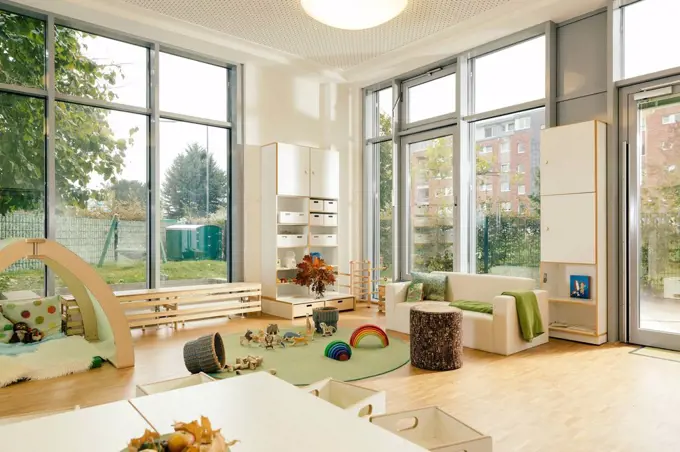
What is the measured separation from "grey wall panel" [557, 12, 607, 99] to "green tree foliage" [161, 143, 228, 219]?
15.4ft

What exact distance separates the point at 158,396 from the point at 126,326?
9.75ft

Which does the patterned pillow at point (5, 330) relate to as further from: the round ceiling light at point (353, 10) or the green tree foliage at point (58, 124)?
the round ceiling light at point (353, 10)

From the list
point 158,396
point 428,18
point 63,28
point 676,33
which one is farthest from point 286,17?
point 158,396

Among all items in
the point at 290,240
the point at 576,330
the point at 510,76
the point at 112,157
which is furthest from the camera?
the point at 290,240

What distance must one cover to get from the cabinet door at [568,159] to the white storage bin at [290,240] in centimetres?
347

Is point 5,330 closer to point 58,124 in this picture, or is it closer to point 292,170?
point 58,124

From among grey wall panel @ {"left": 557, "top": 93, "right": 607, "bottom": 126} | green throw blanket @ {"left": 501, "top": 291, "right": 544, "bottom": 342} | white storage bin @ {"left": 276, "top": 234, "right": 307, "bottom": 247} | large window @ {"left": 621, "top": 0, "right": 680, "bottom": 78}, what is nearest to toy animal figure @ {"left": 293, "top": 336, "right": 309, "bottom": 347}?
green throw blanket @ {"left": 501, "top": 291, "right": 544, "bottom": 342}

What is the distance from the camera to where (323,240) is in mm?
7711

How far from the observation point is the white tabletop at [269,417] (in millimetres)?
1290

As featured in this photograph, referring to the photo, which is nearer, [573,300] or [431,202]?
[573,300]

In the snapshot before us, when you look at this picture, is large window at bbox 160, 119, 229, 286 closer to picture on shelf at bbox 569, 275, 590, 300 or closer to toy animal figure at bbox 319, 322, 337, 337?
toy animal figure at bbox 319, 322, 337, 337

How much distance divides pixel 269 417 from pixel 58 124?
18.7ft

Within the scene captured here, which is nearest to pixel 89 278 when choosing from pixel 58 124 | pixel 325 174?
pixel 58 124

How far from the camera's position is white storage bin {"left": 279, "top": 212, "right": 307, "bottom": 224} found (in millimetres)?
7199
